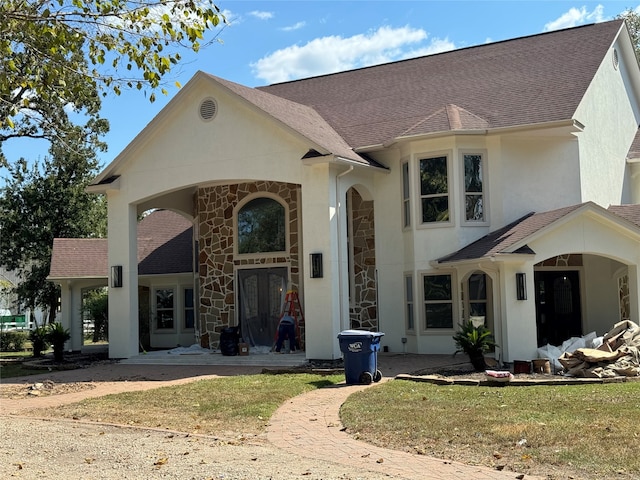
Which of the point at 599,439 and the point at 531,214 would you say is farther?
the point at 531,214

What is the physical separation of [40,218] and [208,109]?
22093 mm

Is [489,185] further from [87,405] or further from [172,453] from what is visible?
[172,453]

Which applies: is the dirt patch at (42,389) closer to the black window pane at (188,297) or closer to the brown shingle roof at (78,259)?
the black window pane at (188,297)

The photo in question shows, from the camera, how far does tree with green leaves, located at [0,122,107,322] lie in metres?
38.9

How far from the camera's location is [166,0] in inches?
400

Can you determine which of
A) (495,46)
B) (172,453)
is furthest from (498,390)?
(495,46)

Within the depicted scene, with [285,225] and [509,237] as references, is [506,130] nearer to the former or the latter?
[509,237]

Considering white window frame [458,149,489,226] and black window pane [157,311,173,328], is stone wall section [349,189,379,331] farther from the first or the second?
black window pane [157,311,173,328]

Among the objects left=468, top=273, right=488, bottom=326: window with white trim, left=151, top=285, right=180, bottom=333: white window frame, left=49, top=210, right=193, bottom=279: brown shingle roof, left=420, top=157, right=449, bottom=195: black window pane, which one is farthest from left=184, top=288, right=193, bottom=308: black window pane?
left=468, top=273, right=488, bottom=326: window with white trim

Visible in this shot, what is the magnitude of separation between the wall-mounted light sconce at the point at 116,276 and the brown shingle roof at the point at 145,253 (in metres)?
4.75

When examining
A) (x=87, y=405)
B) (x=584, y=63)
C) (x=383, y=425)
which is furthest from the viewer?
(x=584, y=63)

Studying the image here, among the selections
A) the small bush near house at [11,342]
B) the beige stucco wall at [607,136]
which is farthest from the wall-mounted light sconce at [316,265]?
the small bush near house at [11,342]

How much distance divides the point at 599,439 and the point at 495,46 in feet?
59.0

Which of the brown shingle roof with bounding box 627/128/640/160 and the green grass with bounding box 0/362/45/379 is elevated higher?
the brown shingle roof with bounding box 627/128/640/160
